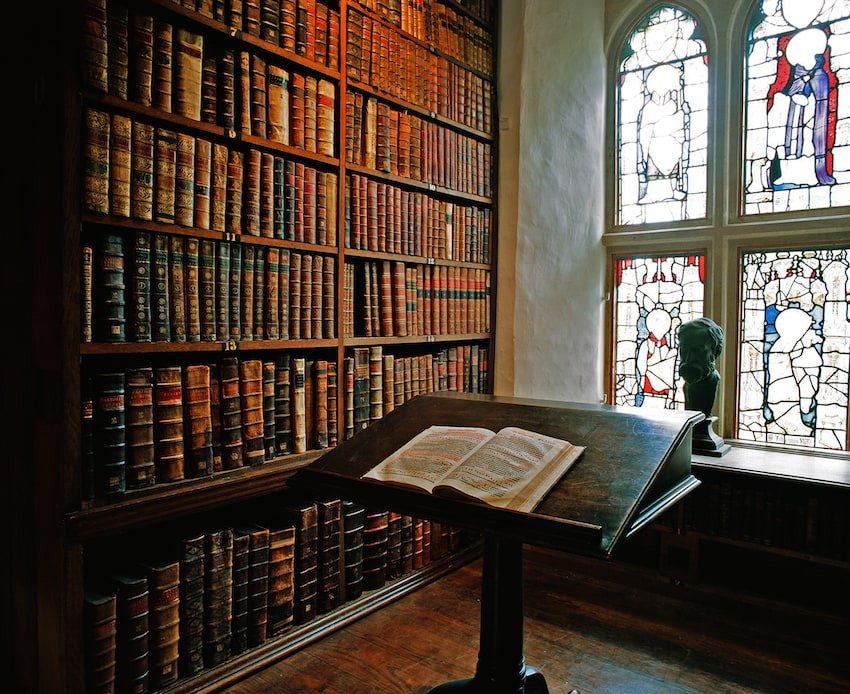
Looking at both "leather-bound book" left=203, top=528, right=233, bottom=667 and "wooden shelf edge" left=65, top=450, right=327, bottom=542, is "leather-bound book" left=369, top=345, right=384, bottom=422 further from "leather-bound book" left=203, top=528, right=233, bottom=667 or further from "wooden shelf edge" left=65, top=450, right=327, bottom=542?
"leather-bound book" left=203, top=528, right=233, bottom=667

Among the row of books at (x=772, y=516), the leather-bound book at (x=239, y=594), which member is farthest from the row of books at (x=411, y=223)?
the row of books at (x=772, y=516)

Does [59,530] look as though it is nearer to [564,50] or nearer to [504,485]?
[504,485]

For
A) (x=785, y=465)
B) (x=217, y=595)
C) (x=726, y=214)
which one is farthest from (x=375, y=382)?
(x=726, y=214)

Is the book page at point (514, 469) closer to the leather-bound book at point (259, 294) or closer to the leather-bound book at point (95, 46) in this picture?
the leather-bound book at point (259, 294)

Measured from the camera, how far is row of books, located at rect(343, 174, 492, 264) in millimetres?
2410

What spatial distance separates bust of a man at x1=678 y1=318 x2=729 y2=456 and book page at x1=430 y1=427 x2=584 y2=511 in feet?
4.64

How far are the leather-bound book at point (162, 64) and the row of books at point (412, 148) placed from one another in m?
0.72

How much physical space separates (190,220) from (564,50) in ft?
7.49

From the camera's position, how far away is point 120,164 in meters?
1.67

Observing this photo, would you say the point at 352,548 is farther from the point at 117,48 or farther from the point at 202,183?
the point at 117,48

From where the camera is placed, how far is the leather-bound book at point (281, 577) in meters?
2.07

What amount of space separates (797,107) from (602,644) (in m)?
2.55

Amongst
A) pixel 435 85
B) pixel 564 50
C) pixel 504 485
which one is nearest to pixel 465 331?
pixel 435 85

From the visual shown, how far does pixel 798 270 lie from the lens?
288 cm
